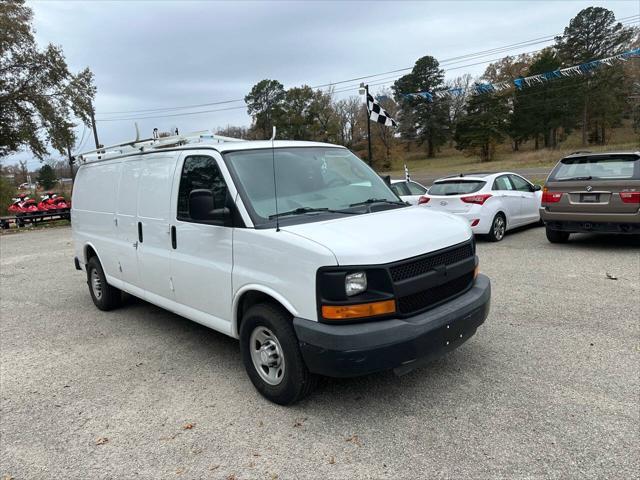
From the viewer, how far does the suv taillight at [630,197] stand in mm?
7531

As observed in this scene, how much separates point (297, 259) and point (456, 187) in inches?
311

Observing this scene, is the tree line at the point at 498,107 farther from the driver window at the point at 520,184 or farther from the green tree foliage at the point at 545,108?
the driver window at the point at 520,184

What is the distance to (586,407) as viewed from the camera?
325 centimetres

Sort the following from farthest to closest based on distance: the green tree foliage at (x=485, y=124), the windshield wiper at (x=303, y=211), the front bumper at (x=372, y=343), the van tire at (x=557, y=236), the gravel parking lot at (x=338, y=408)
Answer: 1. the green tree foliage at (x=485, y=124)
2. the van tire at (x=557, y=236)
3. the windshield wiper at (x=303, y=211)
4. the front bumper at (x=372, y=343)
5. the gravel parking lot at (x=338, y=408)

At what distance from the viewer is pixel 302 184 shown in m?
3.99

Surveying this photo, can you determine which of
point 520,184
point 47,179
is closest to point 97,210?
point 520,184

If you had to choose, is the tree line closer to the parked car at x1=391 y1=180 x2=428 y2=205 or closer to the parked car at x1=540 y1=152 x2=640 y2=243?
the parked car at x1=391 y1=180 x2=428 y2=205

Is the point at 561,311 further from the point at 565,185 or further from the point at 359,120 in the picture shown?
the point at 359,120

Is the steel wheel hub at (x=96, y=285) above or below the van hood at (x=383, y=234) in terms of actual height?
below

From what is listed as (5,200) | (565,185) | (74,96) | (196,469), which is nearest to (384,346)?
(196,469)

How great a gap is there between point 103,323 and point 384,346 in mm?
4372

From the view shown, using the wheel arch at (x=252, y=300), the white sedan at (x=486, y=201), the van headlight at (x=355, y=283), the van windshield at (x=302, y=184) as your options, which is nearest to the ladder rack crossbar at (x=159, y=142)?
the van windshield at (x=302, y=184)

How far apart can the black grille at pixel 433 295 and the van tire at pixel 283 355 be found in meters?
0.81

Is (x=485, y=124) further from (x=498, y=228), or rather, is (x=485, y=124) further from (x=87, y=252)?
(x=87, y=252)
